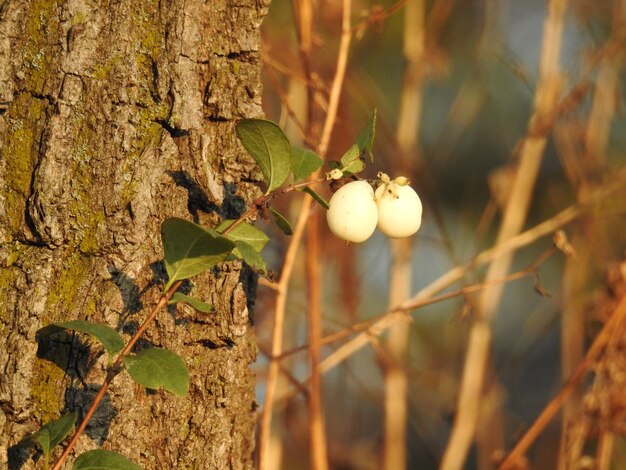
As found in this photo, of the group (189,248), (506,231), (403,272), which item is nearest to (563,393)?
(506,231)

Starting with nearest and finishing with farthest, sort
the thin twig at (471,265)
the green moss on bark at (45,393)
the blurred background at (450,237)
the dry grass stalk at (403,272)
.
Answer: the green moss on bark at (45,393) < the thin twig at (471,265) < the blurred background at (450,237) < the dry grass stalk at (403,272)

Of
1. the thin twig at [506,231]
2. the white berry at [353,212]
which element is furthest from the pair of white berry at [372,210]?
the thin twig at [506,231]

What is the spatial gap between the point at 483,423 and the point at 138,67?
1750 mm

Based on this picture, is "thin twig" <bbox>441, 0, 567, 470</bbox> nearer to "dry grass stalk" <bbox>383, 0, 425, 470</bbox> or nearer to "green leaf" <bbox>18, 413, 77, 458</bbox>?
"dry grass stalk" <bbox>383, 0, 425, 470</bbox>

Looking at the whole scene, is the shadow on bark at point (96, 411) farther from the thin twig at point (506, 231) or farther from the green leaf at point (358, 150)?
the thin twig at point (506, 231)

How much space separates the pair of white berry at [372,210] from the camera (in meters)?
0.71

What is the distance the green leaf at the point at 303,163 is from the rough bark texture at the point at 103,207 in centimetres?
10

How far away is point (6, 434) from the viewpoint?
0.74 metres

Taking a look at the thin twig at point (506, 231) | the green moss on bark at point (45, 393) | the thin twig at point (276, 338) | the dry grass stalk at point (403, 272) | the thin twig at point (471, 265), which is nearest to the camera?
the green moss on bark at point (45, 393)

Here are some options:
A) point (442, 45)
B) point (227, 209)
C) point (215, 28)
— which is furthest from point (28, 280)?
point (442, 45)

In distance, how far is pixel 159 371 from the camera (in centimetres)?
67

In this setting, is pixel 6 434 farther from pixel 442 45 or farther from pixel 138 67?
pixel 442 45

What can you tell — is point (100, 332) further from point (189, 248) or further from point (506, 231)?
point (506, 231)

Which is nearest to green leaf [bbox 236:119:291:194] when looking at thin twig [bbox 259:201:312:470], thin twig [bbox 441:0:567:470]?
thin twig [bbox 259:201:312:470]
